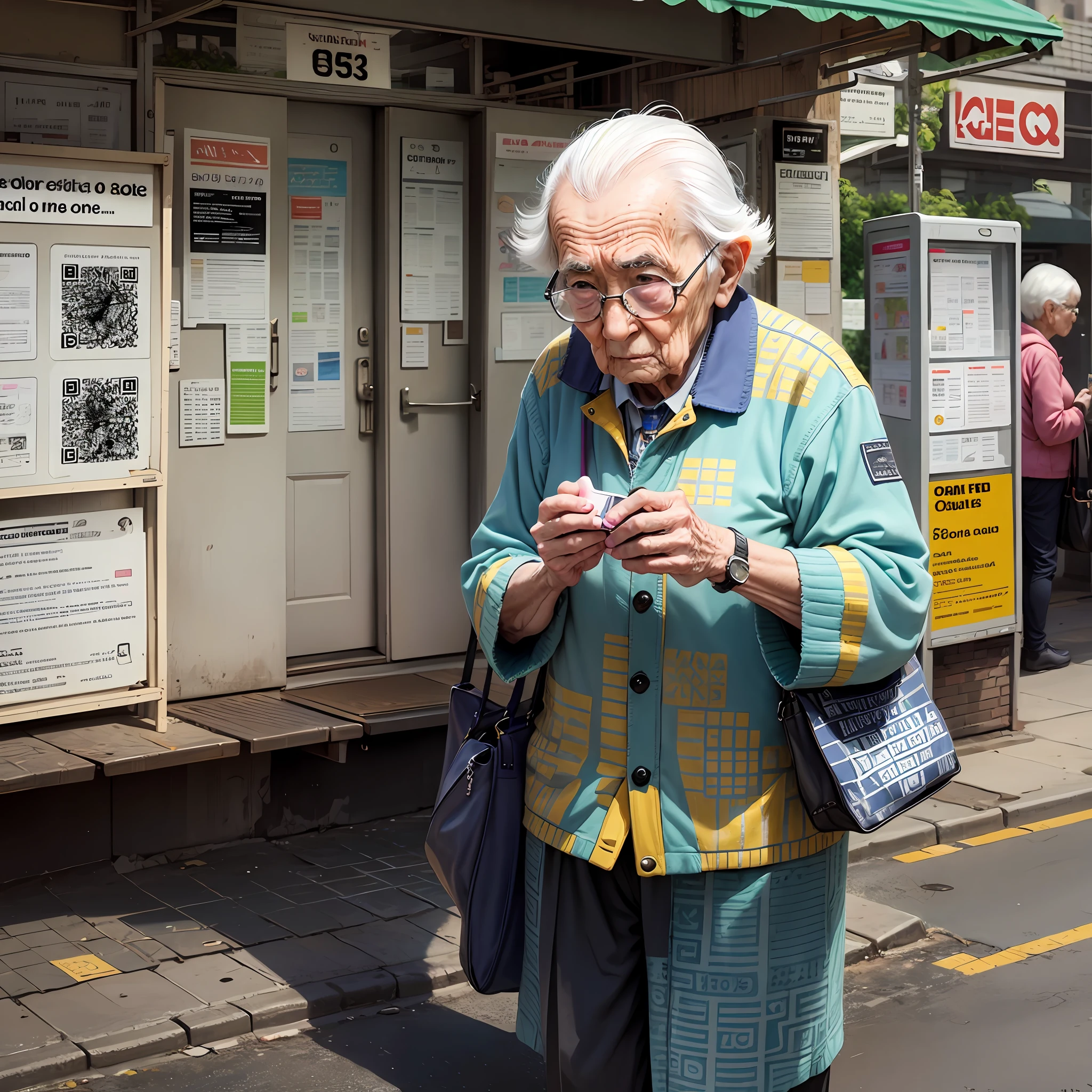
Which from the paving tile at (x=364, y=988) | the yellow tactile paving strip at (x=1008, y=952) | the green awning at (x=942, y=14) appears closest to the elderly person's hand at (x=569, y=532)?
the paving tile at (x=364, y=988)

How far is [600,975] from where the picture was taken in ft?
8.66

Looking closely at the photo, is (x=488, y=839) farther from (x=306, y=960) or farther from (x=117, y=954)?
(x=117, y=954)

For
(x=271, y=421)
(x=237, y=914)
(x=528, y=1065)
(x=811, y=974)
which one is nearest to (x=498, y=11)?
(x=271, y=421)

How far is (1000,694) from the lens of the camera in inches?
304

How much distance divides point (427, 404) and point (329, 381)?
0.47m

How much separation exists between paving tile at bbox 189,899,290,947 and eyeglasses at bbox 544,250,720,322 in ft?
10.6

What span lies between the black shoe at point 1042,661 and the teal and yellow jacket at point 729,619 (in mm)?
7107

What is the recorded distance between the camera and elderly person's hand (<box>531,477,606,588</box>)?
229 cm

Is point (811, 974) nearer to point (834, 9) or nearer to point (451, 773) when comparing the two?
point (451, 773)

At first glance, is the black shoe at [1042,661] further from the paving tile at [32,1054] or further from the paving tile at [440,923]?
the paving tile at [32,1054]

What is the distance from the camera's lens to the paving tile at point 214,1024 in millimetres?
4402

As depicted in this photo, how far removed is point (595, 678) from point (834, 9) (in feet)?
12.6

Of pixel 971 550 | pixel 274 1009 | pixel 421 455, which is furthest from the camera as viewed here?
pixel 971 550

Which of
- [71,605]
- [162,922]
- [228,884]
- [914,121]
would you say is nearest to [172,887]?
[228,884]
